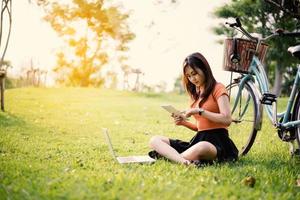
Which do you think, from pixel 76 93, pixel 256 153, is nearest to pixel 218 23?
pixel 76 93

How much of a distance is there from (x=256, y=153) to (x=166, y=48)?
42.3 ft

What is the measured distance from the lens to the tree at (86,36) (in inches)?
614

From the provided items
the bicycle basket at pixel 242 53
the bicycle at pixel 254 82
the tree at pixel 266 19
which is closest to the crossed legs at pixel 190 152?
the bicycle at pixel 254 82

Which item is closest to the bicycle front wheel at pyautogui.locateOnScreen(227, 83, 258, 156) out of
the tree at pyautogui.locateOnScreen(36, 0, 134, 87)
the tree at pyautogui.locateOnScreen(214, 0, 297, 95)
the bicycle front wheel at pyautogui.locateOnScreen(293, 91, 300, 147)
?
the bicycle front wheel at pyautogui.locateOnScreen(293, 91, 300, 147)

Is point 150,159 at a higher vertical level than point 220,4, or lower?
lower

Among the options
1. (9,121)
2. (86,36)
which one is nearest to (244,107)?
(9,121)

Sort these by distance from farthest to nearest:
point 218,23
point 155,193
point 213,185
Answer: point 218,23, point 213,185, point 155,193

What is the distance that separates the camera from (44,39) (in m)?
14.6

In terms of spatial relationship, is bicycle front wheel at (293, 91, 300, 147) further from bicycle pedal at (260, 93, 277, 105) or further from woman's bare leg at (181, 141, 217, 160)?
woman's bare leg at (181, 141, 217, 160)

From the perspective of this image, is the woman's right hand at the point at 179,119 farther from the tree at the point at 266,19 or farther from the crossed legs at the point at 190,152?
the tree at the point at 266,19

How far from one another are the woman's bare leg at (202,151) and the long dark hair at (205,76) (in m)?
0.40

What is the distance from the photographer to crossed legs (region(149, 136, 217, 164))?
3293mm

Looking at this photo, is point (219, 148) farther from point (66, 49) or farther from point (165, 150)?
point (66, 49)

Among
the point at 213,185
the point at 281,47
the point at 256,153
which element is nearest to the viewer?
the point at 213,185
